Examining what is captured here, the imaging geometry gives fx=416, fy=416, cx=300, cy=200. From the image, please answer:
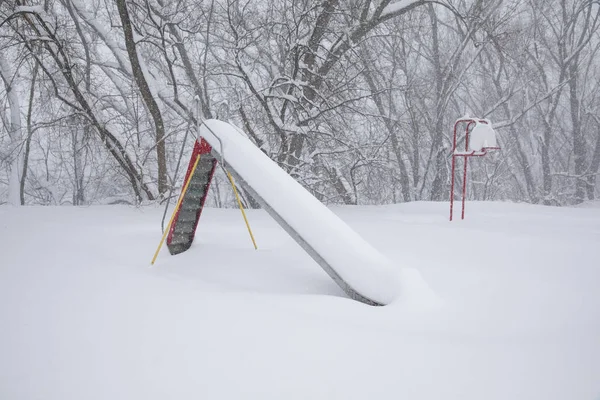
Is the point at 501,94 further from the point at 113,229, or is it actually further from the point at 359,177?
the point at 113,229

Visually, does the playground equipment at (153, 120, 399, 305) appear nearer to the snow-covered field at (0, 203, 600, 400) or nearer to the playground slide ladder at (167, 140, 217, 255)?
the playground slide ladder at (167, 140, 217, 255)

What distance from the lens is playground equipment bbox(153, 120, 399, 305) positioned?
2529 mm

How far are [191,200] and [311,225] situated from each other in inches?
51.1

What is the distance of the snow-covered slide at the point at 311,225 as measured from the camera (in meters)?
2.51

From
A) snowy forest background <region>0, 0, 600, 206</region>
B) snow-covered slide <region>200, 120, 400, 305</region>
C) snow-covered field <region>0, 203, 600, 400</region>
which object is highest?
snowy forest background <region>0, 0, 600, 206</region>

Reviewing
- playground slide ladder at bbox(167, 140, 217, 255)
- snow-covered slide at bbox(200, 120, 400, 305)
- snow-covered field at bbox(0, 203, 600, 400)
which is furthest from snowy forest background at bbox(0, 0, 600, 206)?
snow-covered field at bbox(0, 203, 600, 400)

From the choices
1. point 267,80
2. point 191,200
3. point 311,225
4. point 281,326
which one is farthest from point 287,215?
point 267,80

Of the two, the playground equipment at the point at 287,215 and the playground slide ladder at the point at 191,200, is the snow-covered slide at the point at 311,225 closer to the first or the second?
the playground equipment at the point at 287,215

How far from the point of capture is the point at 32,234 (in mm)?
4355

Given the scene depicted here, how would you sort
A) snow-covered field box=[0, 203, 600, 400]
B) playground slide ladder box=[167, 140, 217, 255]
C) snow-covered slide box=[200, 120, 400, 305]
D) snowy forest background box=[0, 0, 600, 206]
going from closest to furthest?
snow-covered field box=[0, 203, 600, 400] → snow-covered slide box=[200, 120, 400, 305] → playground slide ladder box=[167, 140, 217, 255] → snowy forest background box=[0, 0, 600, 206]

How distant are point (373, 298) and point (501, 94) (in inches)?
640

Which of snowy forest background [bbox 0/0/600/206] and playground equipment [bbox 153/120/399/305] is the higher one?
snowy forest background [bbox 0/0/600/206]

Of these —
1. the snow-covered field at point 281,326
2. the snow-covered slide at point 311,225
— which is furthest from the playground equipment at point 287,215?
the snow-covered field at point 281,326

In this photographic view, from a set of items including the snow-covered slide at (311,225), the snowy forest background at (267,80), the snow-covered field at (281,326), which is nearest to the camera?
the snow-covered field at (281,326)
